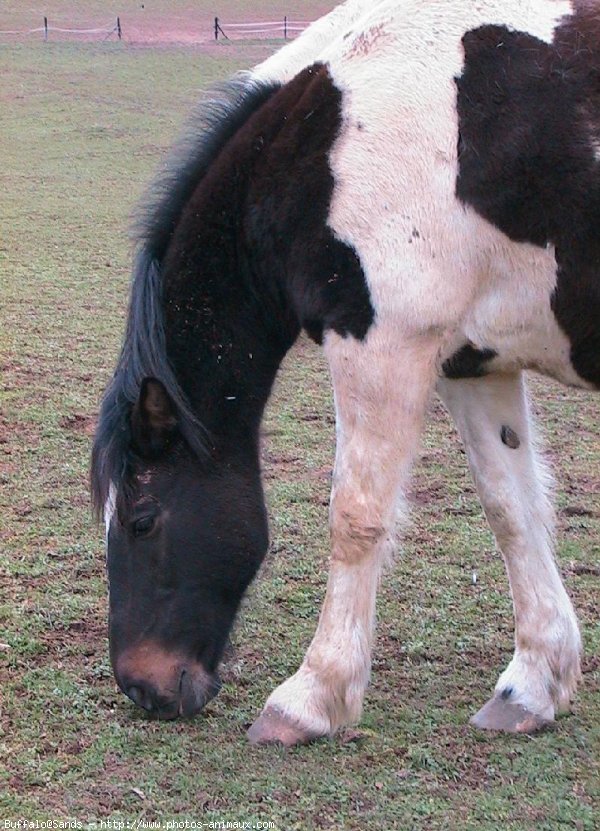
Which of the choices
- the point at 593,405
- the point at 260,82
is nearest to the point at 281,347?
the point at 260,82

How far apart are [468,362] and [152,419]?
93cm

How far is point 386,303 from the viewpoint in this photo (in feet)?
9.64

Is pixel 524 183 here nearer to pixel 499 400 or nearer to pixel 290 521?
pixel 499 400

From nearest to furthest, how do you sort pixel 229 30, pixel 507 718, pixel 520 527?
pixel 507 718 → pixel 520 527 → pixel 229 30

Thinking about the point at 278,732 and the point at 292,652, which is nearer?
the point at 278,732

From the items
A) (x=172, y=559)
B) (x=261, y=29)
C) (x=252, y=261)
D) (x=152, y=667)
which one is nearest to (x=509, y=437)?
(x=252, y=261)

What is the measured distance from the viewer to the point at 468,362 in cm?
313

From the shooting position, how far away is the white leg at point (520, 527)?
3.41 meters

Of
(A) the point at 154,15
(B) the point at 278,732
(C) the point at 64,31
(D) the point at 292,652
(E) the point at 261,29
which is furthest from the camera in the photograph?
(A) the point at 154,15

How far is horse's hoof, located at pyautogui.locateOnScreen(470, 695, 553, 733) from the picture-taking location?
3.28 m

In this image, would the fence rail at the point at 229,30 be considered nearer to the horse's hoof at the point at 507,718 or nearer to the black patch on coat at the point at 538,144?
the black patch on coat at the point at 538,144

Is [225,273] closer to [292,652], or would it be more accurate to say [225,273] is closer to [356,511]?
[356,511]

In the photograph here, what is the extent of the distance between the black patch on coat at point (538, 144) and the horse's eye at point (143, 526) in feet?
4.32

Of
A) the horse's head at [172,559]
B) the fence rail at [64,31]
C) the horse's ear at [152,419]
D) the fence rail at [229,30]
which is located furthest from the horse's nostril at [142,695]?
the fence rail at [64,31]
